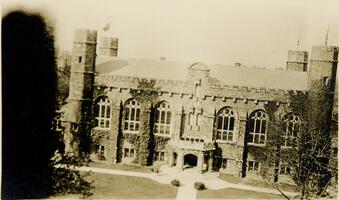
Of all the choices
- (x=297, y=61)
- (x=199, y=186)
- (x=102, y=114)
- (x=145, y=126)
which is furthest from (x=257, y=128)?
(x=102, y=114)

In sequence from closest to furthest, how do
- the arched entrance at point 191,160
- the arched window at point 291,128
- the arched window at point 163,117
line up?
the arched window at point 291,128 → the arched window at point 163,117 → the arched entrance at point 191,160

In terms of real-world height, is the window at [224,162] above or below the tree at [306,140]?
below

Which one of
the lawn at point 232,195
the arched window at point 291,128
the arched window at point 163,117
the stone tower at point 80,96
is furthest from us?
the arched window at point 163,117

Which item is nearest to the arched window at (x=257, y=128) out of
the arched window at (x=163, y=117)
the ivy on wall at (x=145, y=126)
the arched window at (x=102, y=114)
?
the arched window at (x=163, y=117)

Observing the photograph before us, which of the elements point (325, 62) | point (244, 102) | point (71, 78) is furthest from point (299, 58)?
point (71, 78)

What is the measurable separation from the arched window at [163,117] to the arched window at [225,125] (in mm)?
1112

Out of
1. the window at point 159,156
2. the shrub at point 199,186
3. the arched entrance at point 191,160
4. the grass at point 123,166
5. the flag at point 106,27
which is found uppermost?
the flag at point 106,27

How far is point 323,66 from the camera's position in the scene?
30.6 ft

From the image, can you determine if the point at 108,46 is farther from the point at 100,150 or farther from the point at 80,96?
the point at 100,150

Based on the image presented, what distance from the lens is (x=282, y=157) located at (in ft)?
30.7

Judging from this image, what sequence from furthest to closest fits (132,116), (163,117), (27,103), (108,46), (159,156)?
(132,116) < (163,117) < (159,156) < (108,46) < (27,103)

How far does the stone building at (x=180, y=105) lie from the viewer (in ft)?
30.0

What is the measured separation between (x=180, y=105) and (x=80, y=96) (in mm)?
2134

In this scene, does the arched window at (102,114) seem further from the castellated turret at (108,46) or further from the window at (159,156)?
the window at (159,156)
